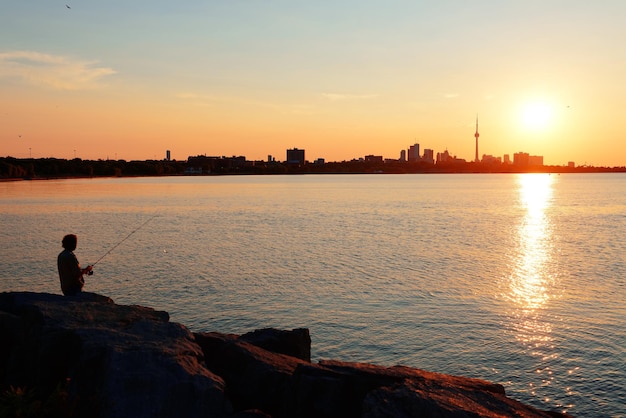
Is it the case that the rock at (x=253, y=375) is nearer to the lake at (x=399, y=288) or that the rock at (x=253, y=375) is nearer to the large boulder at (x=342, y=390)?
the large boulder at (x=342, y=390)

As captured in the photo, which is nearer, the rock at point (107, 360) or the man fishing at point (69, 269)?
the rock at point (107, 360)

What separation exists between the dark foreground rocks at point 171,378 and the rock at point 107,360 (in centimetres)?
1

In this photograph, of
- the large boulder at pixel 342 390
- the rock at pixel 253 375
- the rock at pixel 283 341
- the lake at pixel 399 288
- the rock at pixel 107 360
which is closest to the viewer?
the large boulder at pixel 342 390

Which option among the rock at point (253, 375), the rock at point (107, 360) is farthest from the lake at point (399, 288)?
the rock at point (107, 360)

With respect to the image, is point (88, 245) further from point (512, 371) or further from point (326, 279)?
point (512, 371)

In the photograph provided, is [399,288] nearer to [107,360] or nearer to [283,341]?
[283,341]

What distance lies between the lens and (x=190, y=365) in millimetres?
8359

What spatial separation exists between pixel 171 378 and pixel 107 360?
0.97 meters

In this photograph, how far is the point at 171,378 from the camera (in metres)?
7.89

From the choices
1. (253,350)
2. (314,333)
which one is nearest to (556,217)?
(314,333)

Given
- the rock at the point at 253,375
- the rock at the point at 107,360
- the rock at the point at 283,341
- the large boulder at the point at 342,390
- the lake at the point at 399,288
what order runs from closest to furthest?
1. the large boulder at the point at 342,390
2. the rock at the point at 107,360
3. the rock at the point at 253,375
4. the rock at the point at 283,341
5. the lake at the point at 399,288

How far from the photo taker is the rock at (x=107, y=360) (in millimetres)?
7719

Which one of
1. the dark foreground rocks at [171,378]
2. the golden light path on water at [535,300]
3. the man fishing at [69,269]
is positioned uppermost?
the man fishing at [69,269]

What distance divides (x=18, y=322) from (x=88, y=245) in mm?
27638
